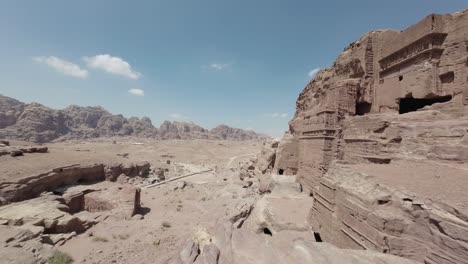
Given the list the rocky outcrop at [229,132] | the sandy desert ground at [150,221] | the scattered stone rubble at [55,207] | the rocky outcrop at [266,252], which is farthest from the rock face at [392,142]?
the rocky outcrop at [229,132]

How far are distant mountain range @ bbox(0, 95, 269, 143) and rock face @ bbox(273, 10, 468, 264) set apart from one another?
7664cm

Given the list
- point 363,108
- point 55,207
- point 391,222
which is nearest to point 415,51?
point 363,108

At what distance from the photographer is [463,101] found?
8555mm

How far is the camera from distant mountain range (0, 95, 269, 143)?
2502 inches

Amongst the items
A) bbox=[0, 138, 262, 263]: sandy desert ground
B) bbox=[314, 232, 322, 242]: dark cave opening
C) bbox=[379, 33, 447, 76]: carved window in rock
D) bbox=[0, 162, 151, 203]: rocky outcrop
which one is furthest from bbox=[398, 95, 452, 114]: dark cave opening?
bbox=[0, 162, 151, 203]: rocky outcrop

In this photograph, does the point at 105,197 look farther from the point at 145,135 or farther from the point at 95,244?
the point at 145,135

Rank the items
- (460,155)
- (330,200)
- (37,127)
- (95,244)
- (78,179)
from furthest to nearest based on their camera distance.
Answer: (37,127) → (78,179) → (95,244) → (330,200) → (460,155)

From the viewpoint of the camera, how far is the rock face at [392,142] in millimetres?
4211

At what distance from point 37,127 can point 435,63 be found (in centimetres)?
8761

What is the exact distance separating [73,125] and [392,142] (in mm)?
108064

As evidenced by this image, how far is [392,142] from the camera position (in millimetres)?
8320

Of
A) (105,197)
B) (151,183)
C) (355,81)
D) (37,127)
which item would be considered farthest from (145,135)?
(355,81)

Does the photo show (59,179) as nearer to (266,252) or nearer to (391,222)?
(266,252)

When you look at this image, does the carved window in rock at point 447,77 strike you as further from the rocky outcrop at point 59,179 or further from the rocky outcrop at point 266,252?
the rocky outcrop at point 59,179
